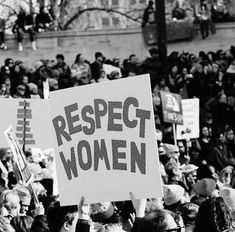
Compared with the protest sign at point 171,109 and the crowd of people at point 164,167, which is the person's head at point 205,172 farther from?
the protest sign at point 171,109

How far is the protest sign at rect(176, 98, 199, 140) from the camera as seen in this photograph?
16.0 m

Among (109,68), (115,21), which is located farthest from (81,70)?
(115,21)

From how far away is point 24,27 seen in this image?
26.7m

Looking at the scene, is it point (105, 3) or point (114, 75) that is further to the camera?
point (105, 3)

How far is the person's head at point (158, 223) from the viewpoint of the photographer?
18.1ft

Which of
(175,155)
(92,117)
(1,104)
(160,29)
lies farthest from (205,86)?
(92,117)

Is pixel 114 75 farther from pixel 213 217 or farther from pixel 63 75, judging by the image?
pixel 213 217

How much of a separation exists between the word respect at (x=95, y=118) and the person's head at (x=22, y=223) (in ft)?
2.71

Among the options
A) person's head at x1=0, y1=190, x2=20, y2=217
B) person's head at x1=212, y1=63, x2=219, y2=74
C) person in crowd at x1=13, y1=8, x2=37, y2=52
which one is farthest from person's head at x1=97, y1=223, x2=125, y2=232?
person in crowd at x1=13, y1=8, x2=37, y2=52

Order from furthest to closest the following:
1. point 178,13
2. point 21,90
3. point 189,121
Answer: point 178,13 → point 21,90 → point 189,121

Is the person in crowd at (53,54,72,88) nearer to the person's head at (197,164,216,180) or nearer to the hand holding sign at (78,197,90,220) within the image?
the person's head at (197,164,216,180)

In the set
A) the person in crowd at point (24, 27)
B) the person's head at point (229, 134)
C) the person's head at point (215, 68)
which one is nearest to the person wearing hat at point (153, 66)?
the person's head at point (215, 68)

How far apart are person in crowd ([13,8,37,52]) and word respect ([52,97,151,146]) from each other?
19.3 metres

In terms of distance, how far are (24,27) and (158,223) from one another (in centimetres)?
2144
